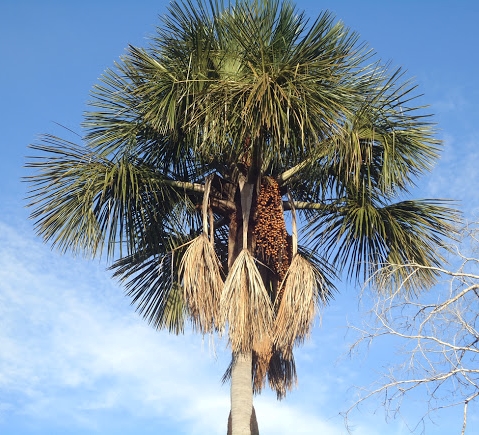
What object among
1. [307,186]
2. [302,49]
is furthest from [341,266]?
[302,49]

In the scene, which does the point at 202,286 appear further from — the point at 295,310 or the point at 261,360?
the point at 261,360

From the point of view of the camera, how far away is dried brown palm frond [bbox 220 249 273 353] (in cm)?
841

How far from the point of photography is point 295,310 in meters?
8.66

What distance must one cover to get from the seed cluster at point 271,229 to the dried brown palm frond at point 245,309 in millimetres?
583

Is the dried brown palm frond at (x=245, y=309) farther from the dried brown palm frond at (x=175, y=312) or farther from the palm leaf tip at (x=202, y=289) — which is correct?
the dried brown palm frond at (x=175, y=312)

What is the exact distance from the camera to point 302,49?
9172 mm

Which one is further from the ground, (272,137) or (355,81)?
(355,81)

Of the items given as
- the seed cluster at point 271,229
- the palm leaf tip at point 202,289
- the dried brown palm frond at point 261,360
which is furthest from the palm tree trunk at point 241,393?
the seed cluster at point 271,229

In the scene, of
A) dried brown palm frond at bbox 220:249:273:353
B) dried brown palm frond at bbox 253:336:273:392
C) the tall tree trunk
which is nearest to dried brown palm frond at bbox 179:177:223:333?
dried brown palm frond at bbox 220:249:273:353

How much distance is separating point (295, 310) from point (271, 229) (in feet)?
3.26

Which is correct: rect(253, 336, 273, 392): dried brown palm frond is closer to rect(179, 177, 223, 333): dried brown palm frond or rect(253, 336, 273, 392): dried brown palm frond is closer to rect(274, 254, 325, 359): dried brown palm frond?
rect(274, 254, 325, 359): dried brown palm frond

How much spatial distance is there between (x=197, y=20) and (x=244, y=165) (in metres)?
1.79

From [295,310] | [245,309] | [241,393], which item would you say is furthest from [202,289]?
[241,393]

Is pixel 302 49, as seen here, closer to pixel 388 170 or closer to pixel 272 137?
pixel 272 137
